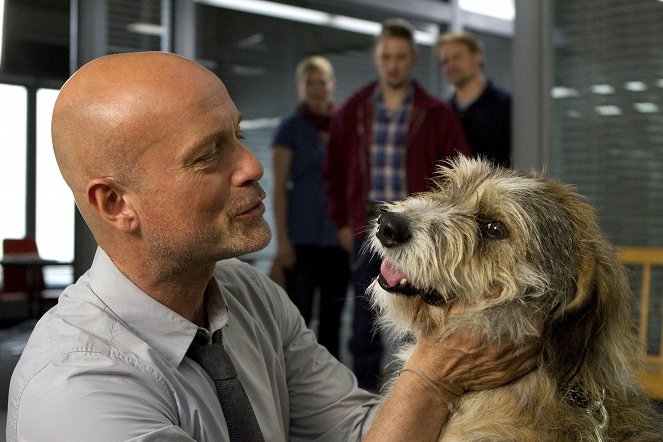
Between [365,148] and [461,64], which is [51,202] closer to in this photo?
[365,148]

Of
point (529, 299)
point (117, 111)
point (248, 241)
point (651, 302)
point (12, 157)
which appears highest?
point (12, 157)

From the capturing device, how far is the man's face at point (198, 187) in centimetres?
161

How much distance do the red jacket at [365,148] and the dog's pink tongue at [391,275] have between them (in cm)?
214

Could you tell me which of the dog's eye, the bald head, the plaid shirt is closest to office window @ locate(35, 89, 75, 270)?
the plaid shirt

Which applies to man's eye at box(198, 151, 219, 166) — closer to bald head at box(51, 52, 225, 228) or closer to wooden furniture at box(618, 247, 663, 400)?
bald head at box(51, 52, 225, 228)

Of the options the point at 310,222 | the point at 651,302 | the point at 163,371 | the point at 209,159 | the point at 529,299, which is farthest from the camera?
the point at 310,222

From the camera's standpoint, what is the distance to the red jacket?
167 inches

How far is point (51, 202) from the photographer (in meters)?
4.63

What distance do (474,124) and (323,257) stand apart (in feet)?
4.57

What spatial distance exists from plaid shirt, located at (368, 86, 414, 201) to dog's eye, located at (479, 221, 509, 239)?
2370 millimetres

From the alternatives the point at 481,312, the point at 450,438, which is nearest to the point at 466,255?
the point at 481,312

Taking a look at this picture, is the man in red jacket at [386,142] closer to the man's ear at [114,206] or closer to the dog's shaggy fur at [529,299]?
the dog's shaggy fur at [529,299]

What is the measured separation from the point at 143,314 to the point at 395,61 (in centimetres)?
302

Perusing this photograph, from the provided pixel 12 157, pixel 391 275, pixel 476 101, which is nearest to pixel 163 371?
pixel 391 275
